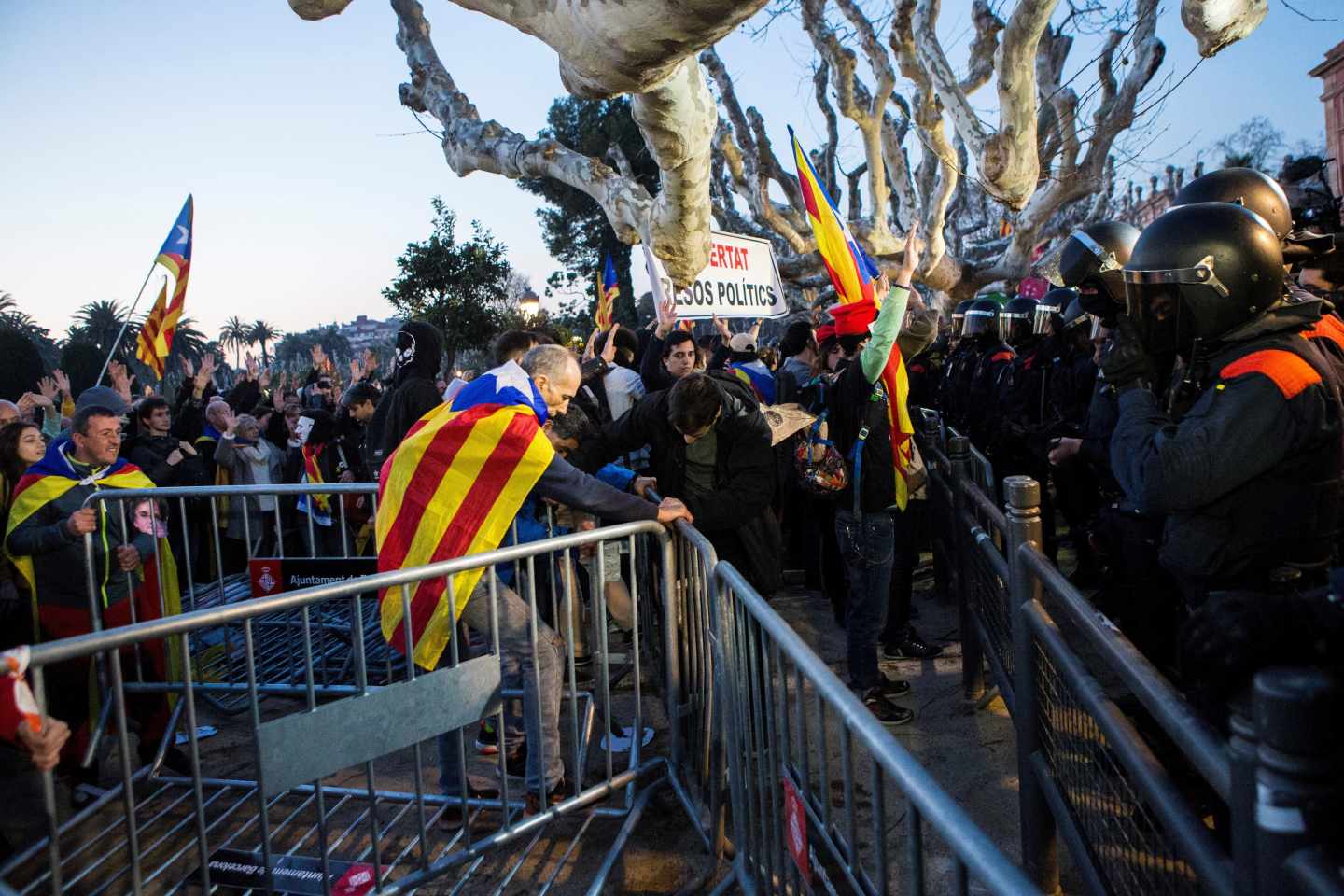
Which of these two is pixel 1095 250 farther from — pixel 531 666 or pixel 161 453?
pixel 161 453

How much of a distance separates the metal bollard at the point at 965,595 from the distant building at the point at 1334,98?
36.3 m

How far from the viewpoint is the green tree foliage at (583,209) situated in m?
30.1

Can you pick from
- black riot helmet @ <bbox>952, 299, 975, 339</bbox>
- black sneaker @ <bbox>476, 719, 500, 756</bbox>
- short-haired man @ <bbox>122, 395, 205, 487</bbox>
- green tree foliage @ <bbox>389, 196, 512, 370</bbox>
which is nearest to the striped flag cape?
black sneaker @ <bbox>476, 719, 500, 756</bbox>

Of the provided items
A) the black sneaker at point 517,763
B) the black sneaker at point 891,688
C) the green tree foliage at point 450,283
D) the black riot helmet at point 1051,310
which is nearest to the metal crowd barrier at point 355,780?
the black sneaker at point 517,763

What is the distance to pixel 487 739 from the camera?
4465 millimetres

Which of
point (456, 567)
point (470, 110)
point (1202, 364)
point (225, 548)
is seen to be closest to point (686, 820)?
point (456, 567)

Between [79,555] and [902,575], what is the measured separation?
4.58 m

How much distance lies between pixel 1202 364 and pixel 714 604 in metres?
1.79

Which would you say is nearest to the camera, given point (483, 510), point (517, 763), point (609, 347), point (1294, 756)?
point (1294, 756)

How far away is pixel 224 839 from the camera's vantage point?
3.63 m

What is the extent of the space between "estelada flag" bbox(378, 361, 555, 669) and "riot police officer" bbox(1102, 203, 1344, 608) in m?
2.20

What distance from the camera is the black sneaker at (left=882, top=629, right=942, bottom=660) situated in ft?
17.7

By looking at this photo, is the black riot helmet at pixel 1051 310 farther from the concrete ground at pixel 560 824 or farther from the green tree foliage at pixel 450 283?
the green tree foliage at pixel 450 283

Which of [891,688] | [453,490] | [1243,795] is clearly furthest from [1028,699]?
[453,490]
